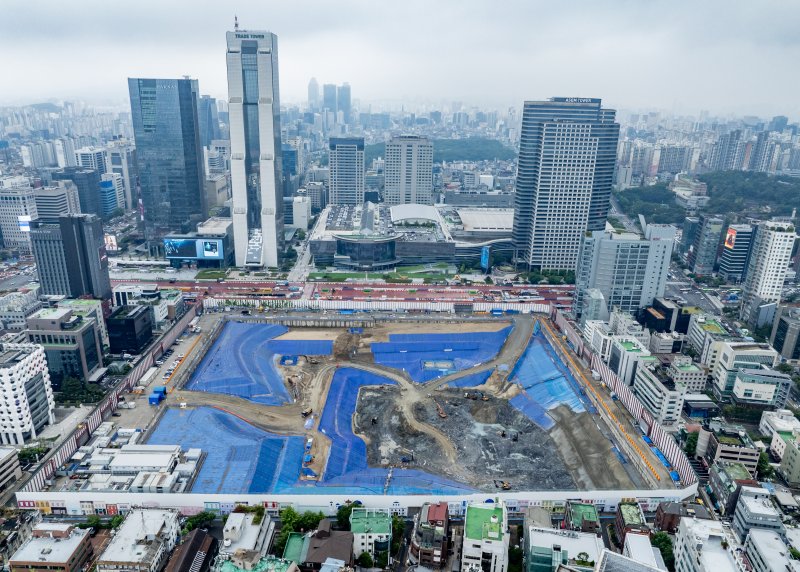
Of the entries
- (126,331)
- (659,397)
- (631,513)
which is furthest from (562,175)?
(126,331)

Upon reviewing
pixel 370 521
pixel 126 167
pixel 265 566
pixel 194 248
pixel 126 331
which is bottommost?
pixel 370 521

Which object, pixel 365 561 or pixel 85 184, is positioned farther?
pixel 85 184

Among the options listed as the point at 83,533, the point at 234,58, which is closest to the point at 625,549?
the point at 83,533

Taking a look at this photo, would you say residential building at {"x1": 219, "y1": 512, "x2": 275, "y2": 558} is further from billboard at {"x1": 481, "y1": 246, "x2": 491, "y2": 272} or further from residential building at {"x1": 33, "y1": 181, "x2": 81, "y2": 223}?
residential building at {"x1": 33, "y1": 181, "x2": 81, "y2": 223}

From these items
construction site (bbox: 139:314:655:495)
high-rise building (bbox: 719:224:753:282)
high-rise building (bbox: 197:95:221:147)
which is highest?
high-rise building (bbox: 197:95:221:147)

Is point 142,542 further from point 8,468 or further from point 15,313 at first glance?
point 15,313

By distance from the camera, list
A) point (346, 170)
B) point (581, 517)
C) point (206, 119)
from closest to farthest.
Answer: point (581, 517) < point (346, 170) < point (206, 119)

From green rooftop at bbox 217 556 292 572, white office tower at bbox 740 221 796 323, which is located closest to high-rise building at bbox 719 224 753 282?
white office tower at bbox 740 221 796 323
